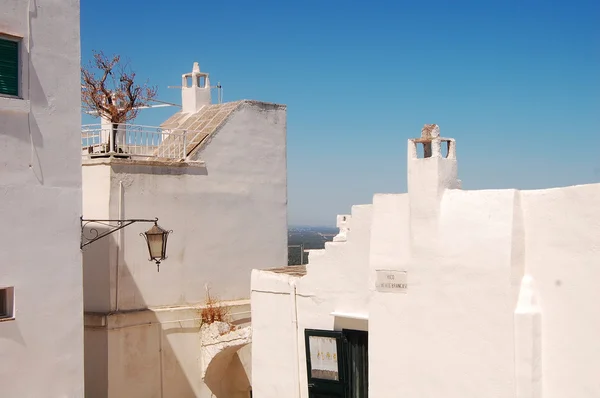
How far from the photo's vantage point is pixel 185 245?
15.9 metres

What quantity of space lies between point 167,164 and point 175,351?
3508 mm

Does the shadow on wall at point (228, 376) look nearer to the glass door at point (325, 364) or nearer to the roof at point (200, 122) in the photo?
the glass door at point (325, 364)

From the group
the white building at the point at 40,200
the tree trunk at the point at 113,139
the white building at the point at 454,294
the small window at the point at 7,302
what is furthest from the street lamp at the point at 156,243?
the tree trunk at the point at 113,139

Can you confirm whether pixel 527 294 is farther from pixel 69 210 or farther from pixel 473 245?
pixel 69 210

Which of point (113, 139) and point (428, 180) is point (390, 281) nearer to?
point (428, 180)

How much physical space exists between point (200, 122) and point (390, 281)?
7898 millimetres

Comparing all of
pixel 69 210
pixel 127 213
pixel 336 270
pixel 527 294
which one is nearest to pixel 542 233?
pixel 527 294

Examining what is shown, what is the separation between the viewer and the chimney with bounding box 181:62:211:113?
18094 mm

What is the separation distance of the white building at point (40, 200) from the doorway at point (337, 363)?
11.1 feet

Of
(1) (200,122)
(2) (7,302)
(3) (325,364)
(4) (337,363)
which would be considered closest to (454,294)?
(4) (337,363)

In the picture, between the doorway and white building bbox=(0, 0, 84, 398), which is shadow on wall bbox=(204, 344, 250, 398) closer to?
the doorway

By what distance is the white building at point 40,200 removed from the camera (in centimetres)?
951

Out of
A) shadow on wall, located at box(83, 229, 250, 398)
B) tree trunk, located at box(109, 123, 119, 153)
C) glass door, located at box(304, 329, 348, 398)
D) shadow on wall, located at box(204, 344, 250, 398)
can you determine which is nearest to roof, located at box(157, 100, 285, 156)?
tree trunk, located at box(109, 123, 119, 153)

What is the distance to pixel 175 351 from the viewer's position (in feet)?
50.4
